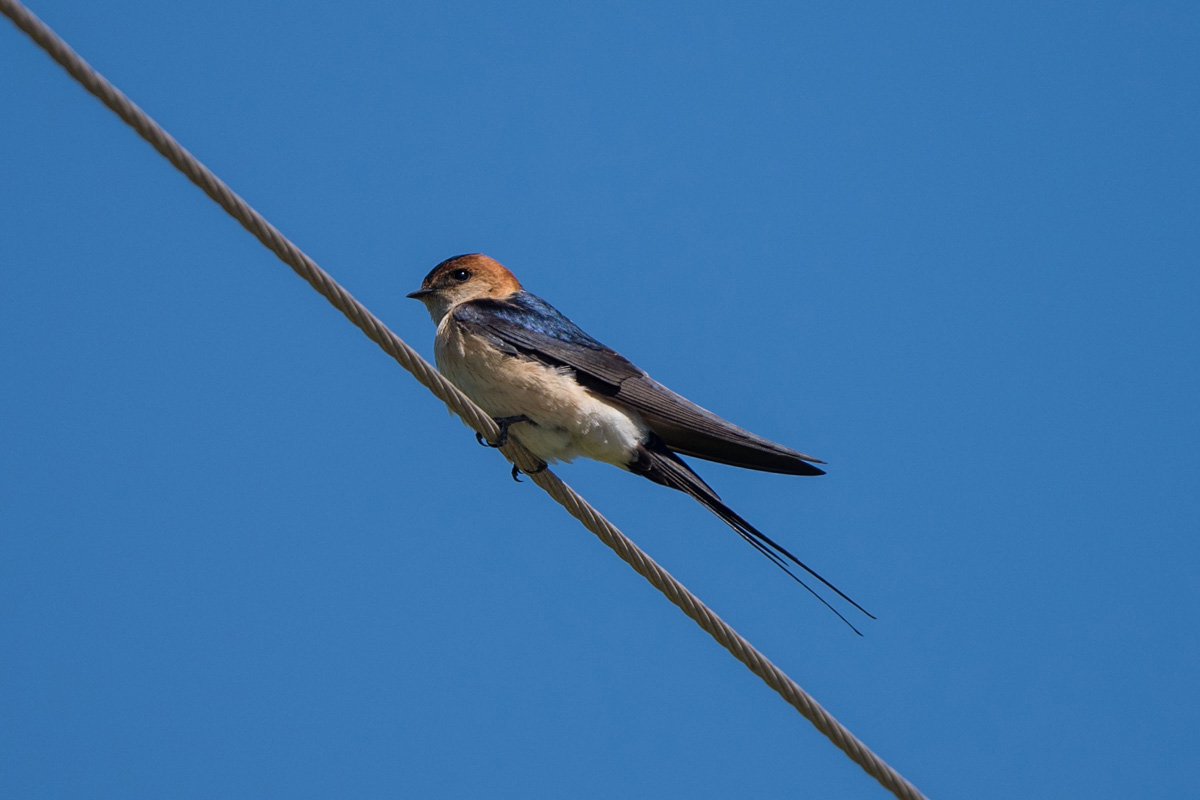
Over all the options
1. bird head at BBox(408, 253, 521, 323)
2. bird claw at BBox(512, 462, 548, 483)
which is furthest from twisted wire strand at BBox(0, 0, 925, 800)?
bird head at BBox(408, 253, 521, 323)

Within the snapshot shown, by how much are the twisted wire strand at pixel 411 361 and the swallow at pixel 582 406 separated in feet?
2.43

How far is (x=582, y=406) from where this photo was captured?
387 centimetres

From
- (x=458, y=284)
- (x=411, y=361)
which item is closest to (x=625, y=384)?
(x=458, y=284)

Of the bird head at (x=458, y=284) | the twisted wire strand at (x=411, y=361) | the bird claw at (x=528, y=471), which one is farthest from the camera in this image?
the bird head at (x=458, y=284)

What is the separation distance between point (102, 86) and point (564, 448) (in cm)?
220

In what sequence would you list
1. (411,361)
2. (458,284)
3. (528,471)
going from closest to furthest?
(411,361)
(528,471)
(458,284)

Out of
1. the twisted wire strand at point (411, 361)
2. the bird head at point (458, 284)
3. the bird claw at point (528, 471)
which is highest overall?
the bird head at point (458, 284)

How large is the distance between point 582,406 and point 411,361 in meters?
1.31

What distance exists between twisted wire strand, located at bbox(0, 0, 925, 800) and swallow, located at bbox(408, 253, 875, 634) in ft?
2.43

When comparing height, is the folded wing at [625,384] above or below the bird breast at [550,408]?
above

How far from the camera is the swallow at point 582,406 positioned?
3.80 m

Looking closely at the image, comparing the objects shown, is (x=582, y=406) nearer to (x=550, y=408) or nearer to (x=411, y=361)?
(x=550, y=408)

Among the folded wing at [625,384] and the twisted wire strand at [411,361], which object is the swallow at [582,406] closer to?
the folded wing at [625,384]

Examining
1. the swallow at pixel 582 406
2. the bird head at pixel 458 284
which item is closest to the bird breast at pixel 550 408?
the swallow at pixel 582 406
